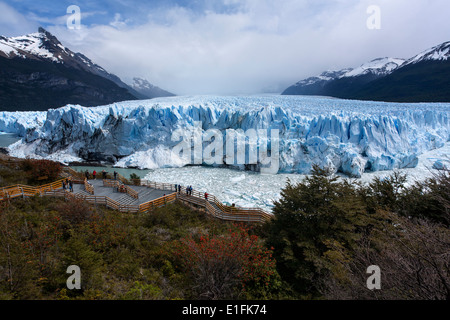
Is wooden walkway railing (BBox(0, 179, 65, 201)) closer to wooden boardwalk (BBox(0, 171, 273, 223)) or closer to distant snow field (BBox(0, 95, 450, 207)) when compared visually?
wooden boardwalk (BBox(0, 171, 273, 223))

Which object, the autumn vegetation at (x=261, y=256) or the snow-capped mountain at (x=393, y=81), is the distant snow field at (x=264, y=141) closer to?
the autumn vegetation at (x=261, y=256)

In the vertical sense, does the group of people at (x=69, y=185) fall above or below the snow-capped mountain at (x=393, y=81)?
below

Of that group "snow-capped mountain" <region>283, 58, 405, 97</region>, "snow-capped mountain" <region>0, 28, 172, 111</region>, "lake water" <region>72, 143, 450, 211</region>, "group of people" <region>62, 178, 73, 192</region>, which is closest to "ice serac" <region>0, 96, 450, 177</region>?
"lake water" <region>72, 143, 450, 211</region>

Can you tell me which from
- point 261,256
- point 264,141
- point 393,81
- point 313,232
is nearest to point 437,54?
point 393,81

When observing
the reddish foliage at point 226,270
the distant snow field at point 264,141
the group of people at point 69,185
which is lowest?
the reddish foliage at point 226,270

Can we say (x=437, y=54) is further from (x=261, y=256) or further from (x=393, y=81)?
(x=261, y=256)

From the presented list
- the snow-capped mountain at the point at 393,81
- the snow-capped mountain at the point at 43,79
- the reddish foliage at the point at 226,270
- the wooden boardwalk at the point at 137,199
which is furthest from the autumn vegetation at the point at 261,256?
the snow-capped mountain at the point at 43,79
